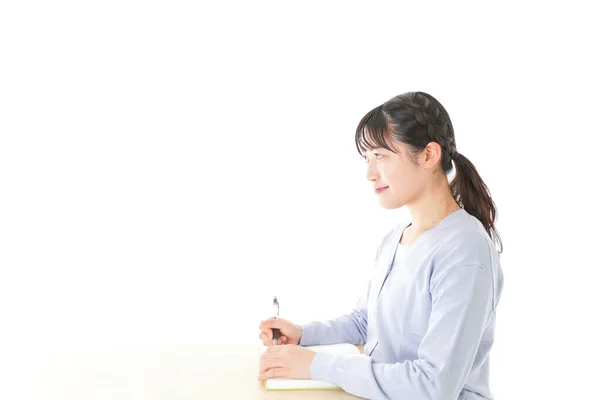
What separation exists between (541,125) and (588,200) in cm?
36

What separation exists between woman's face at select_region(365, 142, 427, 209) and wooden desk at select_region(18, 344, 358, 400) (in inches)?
19.2

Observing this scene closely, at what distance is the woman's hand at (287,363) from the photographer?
1.43 meters

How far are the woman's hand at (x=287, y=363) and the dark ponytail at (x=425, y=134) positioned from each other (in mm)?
525

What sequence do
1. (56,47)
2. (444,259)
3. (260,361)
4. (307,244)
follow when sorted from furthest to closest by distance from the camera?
(307,244) → (56,47) → (260,361) → (444,259)

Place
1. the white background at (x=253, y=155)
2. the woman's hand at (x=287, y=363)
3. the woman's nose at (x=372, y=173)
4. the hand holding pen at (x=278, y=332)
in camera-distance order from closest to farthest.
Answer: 1. the woman's hand at (x=287, y=363)
2. the woman's nose at (x=372, y=173)
3. the hand holding pen at (x=278, y=332)
4. the white background at (x=253, y=155)

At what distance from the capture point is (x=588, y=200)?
254 cm

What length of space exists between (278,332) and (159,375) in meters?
0.35

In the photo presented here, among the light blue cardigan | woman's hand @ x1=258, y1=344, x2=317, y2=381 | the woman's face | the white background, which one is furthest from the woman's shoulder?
the white background

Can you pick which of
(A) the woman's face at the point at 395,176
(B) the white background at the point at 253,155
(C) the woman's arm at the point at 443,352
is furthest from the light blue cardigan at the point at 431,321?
(B) the white background at the point at 253,155

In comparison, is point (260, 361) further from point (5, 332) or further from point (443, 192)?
point (5, 332)

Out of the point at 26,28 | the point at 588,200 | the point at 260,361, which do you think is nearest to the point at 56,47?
the point at 26,28

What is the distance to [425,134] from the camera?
1.48m

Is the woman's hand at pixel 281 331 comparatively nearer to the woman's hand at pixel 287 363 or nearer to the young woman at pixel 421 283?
the young woman at pixel 421 283

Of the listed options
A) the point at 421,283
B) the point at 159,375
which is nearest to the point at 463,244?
the point at 421,283
